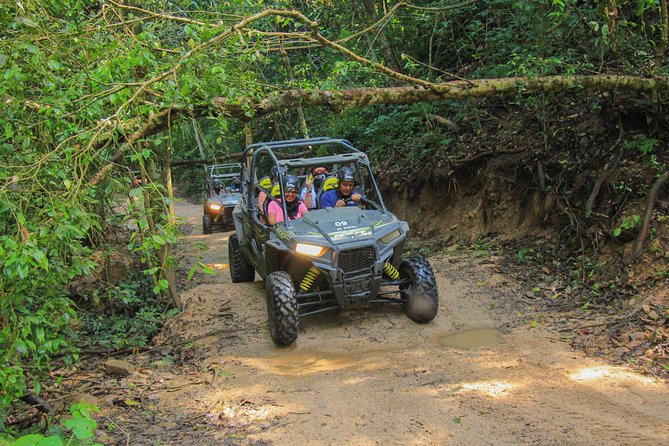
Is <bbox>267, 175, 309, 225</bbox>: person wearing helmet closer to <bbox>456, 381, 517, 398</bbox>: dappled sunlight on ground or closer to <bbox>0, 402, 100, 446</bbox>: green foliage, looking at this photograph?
<bbox>456, 381, 517, 398</bbox>: dappled sunlight on ground

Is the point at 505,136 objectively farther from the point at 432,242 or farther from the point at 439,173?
the point at 432,242

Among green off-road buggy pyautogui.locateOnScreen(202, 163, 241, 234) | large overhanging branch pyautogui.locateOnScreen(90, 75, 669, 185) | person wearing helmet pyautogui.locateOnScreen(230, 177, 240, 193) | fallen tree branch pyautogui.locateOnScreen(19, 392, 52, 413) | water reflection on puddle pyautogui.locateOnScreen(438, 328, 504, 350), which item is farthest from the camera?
person wearing helmet pyautogui.locateOnScreen(230, 177, 240, 193)

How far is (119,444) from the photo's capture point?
400 centimetres

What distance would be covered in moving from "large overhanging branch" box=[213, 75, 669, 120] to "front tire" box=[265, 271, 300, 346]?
1827 mm

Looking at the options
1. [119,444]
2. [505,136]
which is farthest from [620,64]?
[119,444]

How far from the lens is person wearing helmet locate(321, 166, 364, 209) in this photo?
23.1 feet

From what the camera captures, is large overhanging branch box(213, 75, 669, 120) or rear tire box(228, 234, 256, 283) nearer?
large overhanging branch box(213, 75, 669, 120)

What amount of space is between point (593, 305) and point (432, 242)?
4313mm

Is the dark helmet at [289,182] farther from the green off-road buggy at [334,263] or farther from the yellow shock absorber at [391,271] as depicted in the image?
the yellow shock absorber at [391,271]

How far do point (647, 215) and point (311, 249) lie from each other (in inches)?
146

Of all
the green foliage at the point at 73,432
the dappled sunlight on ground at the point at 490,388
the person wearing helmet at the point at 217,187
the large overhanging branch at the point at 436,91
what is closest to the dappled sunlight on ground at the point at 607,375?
the dappled sunlight on ground at the point at 490,388

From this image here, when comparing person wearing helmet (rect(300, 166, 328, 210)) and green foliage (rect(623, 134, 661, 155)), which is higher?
green foliage (rect(623, 134, 661, 155))

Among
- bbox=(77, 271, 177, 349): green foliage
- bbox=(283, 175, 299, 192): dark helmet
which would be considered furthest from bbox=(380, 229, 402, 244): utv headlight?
bbox=(77, 271, 177, 349): green foliage

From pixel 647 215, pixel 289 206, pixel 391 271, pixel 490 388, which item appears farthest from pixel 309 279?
pixel 647 215
